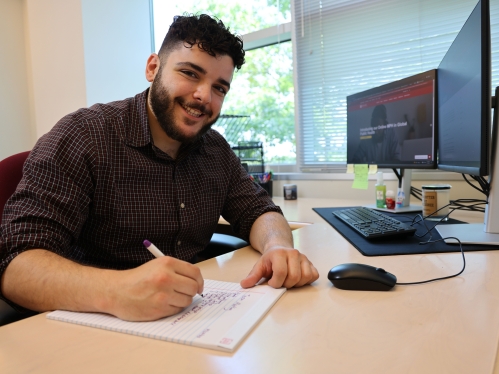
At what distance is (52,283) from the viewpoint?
0.70 meters

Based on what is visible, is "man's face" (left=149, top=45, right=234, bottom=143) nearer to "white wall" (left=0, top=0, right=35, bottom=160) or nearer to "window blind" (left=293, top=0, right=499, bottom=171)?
"window blind" (left=293, top=0, right=499, bottom=171)

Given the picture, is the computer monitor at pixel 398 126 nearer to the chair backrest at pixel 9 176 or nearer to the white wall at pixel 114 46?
the chair backrest at pixel 9 176

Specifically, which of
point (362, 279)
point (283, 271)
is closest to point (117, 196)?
point (283, 271)

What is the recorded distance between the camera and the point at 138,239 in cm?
109

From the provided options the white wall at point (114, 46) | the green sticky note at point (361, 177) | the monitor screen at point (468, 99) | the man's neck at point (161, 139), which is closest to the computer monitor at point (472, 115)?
the monitor screen at point (468, 99)

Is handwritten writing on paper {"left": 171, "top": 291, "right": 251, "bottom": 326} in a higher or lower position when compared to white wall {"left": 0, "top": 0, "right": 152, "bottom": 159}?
lower

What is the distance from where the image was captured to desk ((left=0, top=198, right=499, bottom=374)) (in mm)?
472

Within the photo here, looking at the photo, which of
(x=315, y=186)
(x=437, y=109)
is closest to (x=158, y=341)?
(x=437, y=109)

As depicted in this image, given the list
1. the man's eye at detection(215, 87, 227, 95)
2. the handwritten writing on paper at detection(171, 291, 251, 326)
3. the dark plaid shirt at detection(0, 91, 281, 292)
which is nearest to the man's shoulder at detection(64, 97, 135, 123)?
the dark plaid shirt at detection(0, 91, 281, 292)

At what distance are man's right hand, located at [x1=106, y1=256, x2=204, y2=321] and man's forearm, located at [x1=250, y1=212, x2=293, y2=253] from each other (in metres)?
0.38

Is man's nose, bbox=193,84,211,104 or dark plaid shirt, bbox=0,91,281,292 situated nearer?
dark plaid shirt, bbox=0,91,281,292

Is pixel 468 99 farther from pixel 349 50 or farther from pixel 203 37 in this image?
pixel 349 50

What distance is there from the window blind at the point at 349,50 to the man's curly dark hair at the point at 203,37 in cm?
117

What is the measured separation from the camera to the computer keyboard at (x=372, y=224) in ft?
3.67
